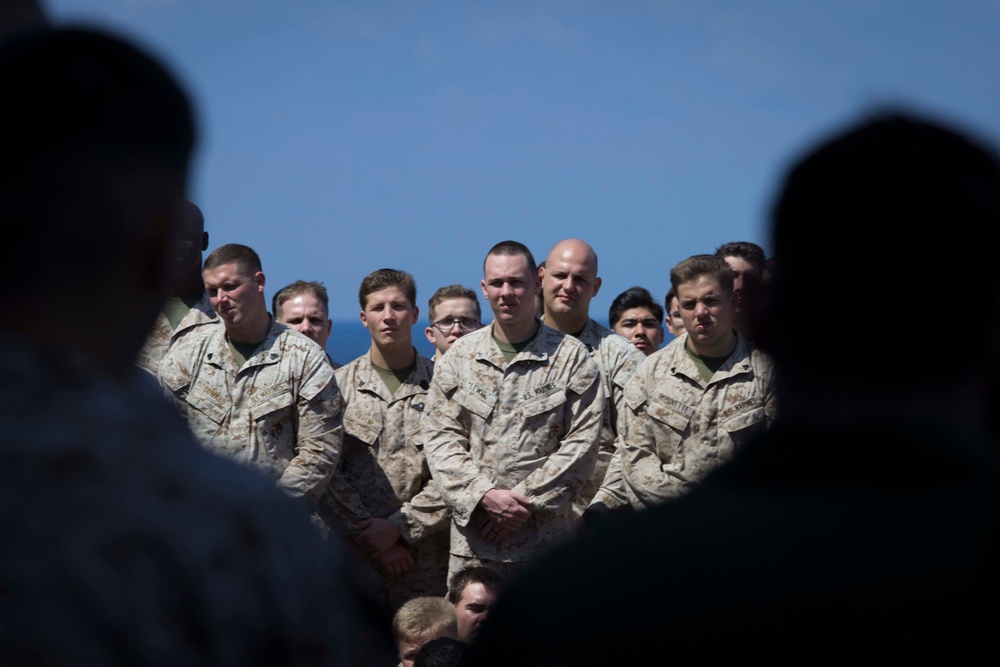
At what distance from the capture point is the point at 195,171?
1.34m

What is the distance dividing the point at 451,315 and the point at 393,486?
6.46 feet

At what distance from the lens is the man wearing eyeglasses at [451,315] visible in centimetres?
833

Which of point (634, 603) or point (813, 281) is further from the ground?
point (813, 281)

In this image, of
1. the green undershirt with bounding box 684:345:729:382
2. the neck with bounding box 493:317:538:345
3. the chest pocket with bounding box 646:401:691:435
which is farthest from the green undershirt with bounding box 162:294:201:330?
the green undershirt with bounding box 684:345:729:382

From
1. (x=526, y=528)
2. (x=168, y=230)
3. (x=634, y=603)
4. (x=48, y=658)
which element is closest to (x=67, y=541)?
(x=48, y=658)

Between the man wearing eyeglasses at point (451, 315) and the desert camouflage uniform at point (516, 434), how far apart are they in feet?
5.72

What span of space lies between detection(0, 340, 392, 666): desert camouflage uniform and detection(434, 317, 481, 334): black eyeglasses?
7.08m

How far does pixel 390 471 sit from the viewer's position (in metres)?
6.82

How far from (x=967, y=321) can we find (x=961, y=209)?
0.13m

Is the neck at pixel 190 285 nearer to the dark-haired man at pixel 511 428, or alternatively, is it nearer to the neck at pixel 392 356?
the neck at pixel 392 356

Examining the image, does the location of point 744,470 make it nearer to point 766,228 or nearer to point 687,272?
point 766,228

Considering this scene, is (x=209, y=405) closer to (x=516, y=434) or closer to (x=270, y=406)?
(x=270, y=406)

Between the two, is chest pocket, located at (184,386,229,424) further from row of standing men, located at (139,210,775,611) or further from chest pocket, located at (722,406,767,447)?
chest pocket, located at (722,406,767,447)

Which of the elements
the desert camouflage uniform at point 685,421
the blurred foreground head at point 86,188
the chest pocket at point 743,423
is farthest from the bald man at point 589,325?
the blurred foreground head at point 86,188
